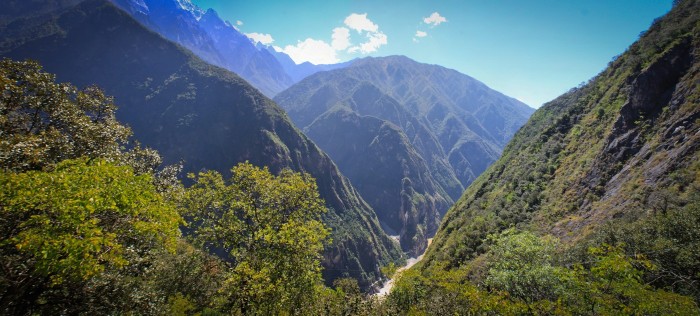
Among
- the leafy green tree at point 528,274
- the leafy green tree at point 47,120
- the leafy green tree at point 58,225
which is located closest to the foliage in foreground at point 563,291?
the leafy green tree at point 528,274

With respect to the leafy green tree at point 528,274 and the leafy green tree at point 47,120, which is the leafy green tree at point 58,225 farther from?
the leafy green tree at point 528,274

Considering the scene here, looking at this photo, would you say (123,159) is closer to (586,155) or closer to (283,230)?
(283,230)

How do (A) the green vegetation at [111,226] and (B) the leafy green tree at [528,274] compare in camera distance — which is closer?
(A) the green vegetation at [111,226]

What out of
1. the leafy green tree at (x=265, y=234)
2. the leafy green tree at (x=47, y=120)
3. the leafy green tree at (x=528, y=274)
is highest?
the leafy green tree at (x=47, y=120)

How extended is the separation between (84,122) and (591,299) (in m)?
34.5

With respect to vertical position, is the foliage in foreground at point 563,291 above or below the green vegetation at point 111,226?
below

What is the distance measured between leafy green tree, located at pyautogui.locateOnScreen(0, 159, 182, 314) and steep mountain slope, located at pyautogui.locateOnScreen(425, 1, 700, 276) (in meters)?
38.1

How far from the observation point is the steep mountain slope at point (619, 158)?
42281 millimetres

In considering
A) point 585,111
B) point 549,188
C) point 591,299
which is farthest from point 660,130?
point 591,299

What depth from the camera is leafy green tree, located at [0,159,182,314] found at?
971 centimetres

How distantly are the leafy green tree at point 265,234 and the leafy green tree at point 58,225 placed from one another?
5854 mm

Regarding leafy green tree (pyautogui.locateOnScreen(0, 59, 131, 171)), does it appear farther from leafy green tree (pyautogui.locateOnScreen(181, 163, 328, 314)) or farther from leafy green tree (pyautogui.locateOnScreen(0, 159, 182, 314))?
leafy green tree (pyautogui.locateOnScreen(181, 163, 328, 314))

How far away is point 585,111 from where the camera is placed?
84.0 m

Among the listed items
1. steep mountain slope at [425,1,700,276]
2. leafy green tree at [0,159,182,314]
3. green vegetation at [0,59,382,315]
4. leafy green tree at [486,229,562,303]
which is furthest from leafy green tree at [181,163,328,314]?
steep mountain slope at [425,1,700,276]
